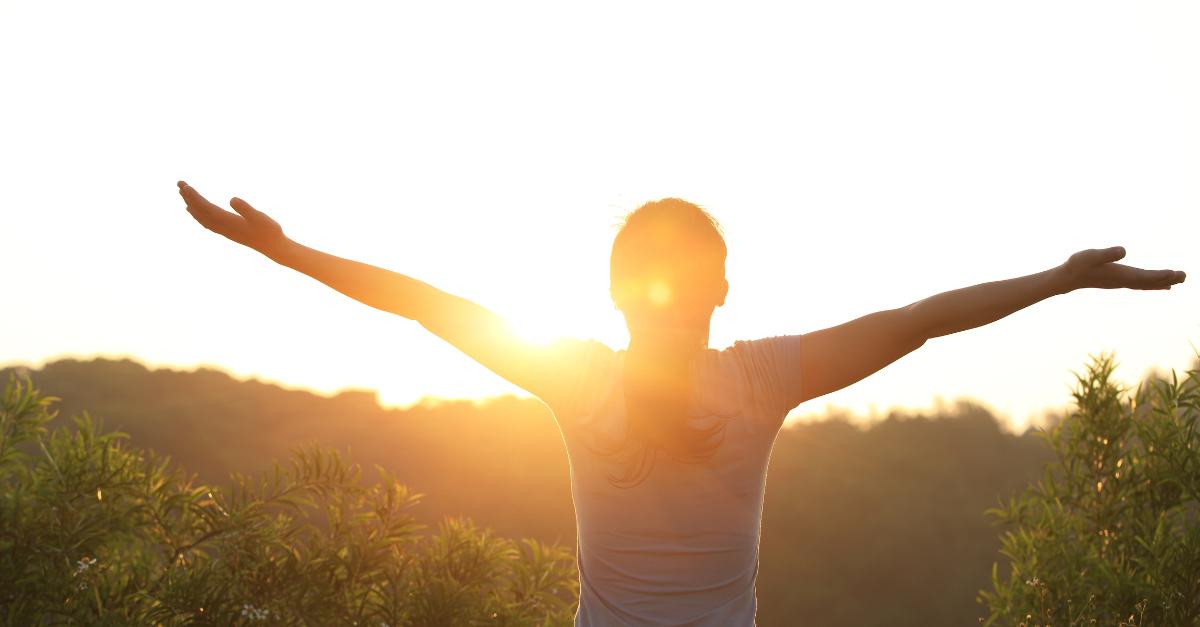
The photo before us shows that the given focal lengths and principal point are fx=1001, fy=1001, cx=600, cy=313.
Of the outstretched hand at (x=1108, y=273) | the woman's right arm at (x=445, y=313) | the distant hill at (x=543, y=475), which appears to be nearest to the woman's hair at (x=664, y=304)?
the woman's right arm at (x=445, y=313)

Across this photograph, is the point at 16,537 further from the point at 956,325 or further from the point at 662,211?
the point at 956,325

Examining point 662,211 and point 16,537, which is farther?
point 16,537

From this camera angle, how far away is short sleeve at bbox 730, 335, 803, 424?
1.72 metres

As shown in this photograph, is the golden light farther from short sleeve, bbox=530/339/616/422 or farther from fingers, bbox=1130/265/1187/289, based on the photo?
fingers, bbox=1130/265/1187/289

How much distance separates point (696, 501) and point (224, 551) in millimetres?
4357

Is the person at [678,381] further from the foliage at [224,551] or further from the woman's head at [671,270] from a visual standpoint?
Answer: the foliage at [224,551]

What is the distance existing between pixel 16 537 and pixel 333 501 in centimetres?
158

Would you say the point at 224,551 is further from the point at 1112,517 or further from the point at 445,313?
the point at 1112,517

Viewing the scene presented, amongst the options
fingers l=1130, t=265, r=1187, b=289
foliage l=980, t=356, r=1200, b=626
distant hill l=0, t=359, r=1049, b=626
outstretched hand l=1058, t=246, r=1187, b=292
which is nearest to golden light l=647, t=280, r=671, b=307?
outstretched hand l=1058, t=246, r=1187, b=292

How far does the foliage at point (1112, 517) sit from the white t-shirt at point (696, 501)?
13.1 feet

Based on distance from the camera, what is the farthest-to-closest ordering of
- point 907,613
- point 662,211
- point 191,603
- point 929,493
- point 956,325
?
point 929,493 < point 907,613 < point 191,603 < point 662,211 < point 956,325

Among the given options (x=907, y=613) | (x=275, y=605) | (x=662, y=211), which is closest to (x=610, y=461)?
(x=662, y=211)

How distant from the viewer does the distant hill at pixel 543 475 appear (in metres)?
26.4

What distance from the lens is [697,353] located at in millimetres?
1734
